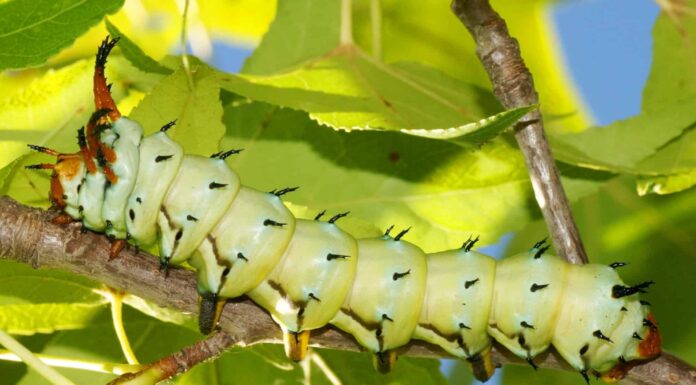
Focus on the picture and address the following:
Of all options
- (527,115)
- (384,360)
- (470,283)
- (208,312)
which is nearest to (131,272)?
(208,312)

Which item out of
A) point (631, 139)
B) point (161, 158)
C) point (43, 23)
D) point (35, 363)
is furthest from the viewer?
point (631, 139)

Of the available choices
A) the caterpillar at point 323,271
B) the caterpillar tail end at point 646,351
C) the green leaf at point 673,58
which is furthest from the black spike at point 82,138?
the green leaf at point 673,58

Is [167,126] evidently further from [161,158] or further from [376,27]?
[376,27]

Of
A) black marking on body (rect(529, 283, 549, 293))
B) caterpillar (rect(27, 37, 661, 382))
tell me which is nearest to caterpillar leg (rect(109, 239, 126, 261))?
caterpillar (rect(27, 37, 661, 382))

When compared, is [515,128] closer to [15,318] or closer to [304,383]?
[304,383]

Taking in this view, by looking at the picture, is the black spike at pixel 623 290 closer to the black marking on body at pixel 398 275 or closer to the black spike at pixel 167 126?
the black marking on body at pixel 398 275

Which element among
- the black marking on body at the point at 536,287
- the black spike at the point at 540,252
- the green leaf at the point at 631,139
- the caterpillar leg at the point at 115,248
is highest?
the green leaf at the point at 631,139

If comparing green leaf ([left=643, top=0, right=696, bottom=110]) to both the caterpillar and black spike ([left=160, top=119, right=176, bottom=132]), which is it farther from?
black spike ([left=160, top=119, right=176, bottom=132])

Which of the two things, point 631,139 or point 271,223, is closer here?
point 271,223
